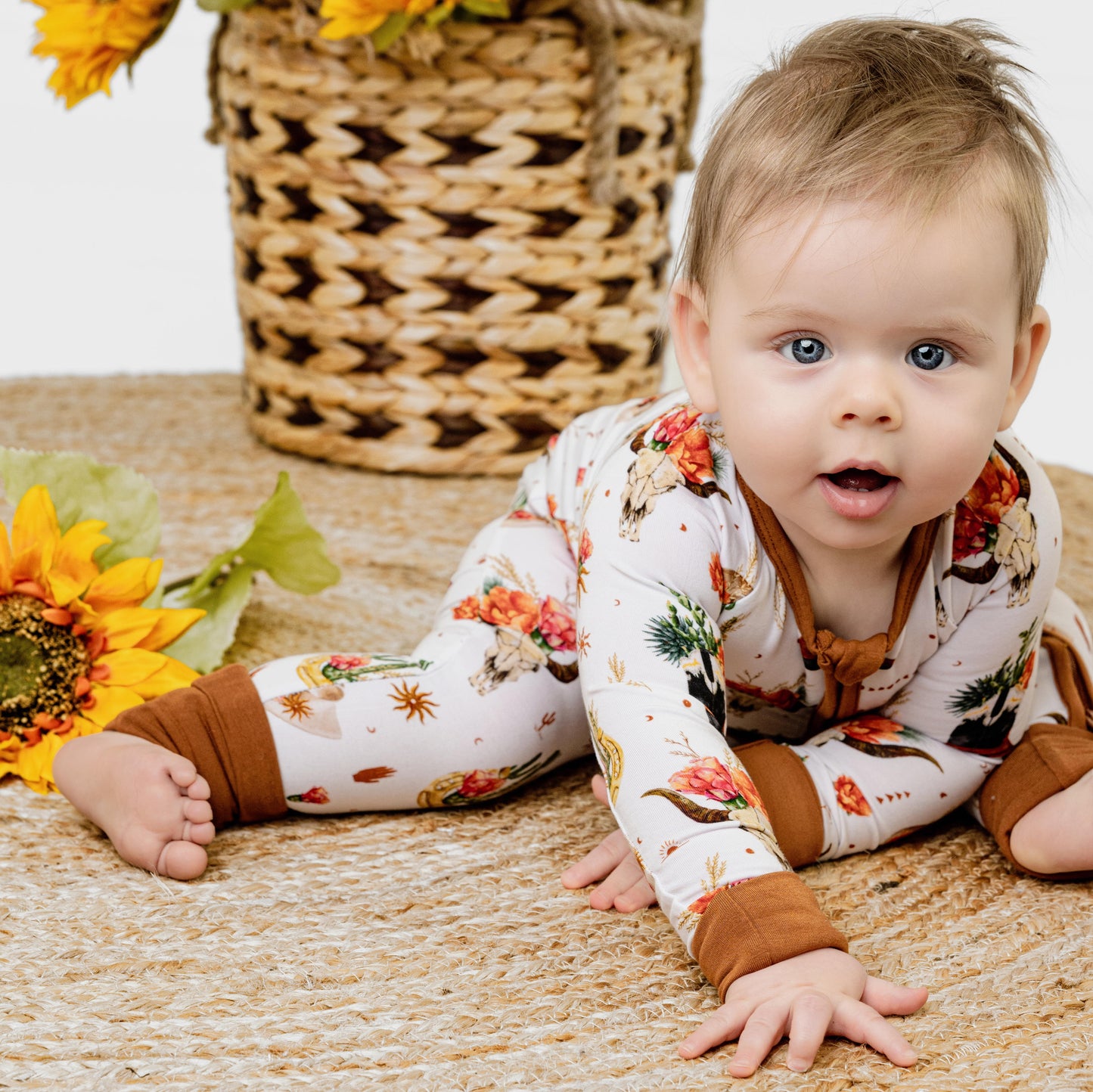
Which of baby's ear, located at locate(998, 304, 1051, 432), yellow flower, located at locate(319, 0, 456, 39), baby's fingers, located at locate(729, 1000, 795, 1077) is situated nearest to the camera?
baby's fingers, located at locate(729, 1000, 795, 1077)

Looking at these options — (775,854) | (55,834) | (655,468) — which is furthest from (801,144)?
(55,834)

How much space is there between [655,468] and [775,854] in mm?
229

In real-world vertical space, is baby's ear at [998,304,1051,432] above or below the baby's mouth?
above

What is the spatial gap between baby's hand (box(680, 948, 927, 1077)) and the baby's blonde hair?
330mm

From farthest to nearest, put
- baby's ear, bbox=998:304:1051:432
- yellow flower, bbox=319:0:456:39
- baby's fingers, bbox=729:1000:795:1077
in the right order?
yellow flower, bbox=319:0:456:39
baby's ear, bbox=998:304:1051:432
baby's fingers, bbox=729:1000:795:1077

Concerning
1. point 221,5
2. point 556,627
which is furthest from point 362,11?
point 556,627

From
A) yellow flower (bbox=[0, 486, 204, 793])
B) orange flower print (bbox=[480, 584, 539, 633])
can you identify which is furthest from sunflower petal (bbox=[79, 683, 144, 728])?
orange flower print (bbox=[480, 584, 539, 633])

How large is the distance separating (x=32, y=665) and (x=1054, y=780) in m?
0.61

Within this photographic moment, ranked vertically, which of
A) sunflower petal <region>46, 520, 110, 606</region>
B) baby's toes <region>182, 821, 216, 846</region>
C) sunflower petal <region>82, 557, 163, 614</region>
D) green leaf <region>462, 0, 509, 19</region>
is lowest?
baby's toes <region>182, 821, 216, 846</region>

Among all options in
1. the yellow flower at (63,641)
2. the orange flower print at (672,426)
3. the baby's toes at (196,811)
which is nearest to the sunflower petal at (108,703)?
the yellow flower at (63,641)

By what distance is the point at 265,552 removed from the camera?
0.99 metres

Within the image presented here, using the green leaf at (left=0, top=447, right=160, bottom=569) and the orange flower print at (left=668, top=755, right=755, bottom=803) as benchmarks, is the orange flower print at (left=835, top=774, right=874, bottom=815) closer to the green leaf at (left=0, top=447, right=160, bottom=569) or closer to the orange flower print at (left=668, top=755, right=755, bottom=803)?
the orange flower print at (left=668, top=755, right=755, bottom=803)

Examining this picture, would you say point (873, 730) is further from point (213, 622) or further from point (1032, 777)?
point (213, 622)

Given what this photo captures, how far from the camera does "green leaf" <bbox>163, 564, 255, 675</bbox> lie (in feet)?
3.13
